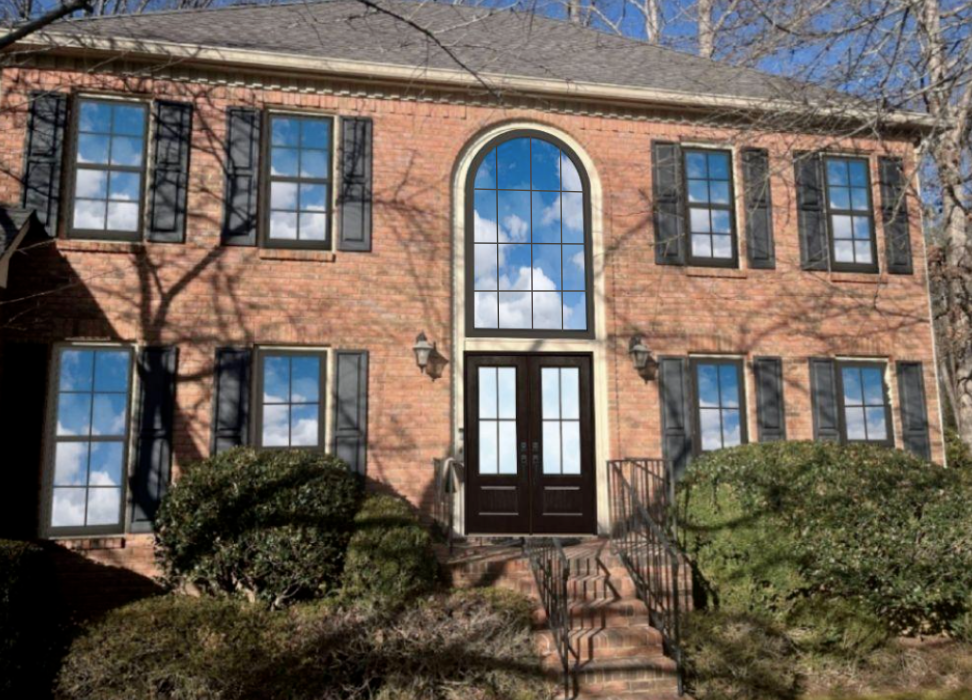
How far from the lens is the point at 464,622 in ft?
20.2

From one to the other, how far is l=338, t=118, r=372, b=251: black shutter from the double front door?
2056 millimetres

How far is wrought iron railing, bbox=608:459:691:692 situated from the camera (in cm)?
649

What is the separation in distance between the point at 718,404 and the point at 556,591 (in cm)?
394

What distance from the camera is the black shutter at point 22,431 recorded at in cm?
755

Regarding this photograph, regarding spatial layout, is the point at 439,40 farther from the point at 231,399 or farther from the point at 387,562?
the point at 387,562

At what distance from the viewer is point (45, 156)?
322 inches

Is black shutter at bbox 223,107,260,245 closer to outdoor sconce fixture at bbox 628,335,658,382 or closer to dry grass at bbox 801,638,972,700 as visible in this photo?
outdoor sconce fixture at bbox 628,335,658,382

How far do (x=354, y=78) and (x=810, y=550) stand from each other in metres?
7.50

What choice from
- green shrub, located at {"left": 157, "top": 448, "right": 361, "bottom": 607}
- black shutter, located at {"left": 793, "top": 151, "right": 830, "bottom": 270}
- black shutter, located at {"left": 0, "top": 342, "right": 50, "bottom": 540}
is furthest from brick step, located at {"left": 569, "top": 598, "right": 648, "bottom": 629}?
black shutter, located at {"left": 0, "top": 342, "right": 50, "bottom": 540}

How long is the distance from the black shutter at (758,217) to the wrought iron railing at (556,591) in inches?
196

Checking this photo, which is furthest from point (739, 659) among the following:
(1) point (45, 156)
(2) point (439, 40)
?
(1) point (45, 156)

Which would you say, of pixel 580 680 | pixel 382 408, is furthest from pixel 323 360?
pixel 580 680

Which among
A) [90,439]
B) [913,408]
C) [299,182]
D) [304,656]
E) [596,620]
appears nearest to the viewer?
[304,656]

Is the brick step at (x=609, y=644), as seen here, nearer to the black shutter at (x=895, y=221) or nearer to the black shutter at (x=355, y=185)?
the black shutter at (x=355, y=185)
